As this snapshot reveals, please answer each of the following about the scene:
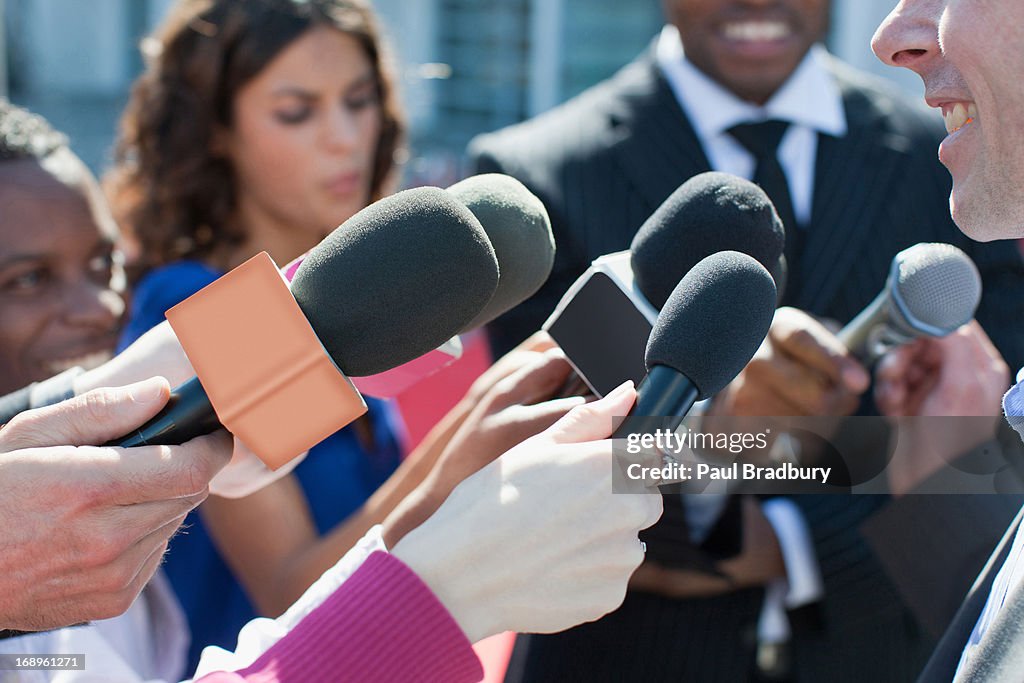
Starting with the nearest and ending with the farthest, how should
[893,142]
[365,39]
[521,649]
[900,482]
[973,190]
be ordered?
[973,190]
[521,649]
[900,482]
[893,142]
[365,39]

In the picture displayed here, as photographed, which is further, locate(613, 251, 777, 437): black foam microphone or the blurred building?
the blurred building

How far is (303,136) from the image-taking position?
2.32 metres

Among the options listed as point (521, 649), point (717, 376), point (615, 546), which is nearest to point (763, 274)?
point (717, 376)

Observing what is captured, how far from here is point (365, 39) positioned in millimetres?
2447

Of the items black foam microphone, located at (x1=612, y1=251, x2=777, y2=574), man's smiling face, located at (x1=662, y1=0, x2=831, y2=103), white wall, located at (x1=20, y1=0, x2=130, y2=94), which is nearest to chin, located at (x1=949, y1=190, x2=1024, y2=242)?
black foam microphone, located at (x1=612, y1=251, x2=777, y2=574)

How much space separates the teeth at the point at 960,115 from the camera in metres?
1.06

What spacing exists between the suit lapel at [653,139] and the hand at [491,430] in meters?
0.87

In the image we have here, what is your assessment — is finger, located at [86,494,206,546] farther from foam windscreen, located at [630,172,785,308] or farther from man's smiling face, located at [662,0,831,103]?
man's smiling face, located at [662,0,831,103]

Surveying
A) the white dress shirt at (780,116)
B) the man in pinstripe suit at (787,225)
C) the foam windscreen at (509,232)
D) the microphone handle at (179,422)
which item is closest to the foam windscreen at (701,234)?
the foam windscreen at (509,232)

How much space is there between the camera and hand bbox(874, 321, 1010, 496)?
152 centimetres

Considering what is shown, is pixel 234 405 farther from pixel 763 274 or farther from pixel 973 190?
pixel 973 190

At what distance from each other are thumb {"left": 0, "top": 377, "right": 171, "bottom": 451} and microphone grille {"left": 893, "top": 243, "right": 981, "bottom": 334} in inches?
36.3

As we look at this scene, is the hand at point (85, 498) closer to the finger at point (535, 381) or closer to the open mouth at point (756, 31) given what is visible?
the finger at point (535, 381)

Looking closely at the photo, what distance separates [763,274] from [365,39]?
177 centimetres
